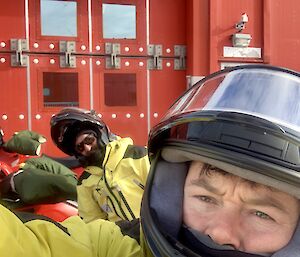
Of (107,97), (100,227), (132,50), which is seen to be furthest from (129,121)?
(100,227)

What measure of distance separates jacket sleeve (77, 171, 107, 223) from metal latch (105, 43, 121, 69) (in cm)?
197

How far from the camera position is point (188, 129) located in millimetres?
996

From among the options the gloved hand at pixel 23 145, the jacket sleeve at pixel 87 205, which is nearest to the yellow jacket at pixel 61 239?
the jacket sleeve at pixel 87 205

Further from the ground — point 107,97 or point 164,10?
point 164,10

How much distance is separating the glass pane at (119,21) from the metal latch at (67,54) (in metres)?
0.30

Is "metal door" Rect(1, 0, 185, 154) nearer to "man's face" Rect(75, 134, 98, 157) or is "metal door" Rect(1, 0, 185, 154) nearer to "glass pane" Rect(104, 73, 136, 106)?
"glass pane" Rect(104, 73, 136, 106)

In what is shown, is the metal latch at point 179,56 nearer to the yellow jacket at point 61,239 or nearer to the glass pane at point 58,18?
the glass pane at point 58,18

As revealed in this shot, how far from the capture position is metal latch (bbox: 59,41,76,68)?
13.7 ft

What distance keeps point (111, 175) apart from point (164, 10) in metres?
2.46

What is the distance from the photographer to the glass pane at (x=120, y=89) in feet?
14.3

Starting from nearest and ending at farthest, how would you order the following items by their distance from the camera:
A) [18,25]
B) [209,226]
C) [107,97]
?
[209,226] < [18,25] < [107,97]

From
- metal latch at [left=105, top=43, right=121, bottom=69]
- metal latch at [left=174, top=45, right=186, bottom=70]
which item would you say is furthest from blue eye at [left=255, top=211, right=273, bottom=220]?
metal latch at [left=174, top=45, right=186, bottom=70]

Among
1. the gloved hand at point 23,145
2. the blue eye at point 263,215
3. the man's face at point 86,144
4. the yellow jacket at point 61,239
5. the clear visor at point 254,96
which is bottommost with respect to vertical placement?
the gloved hand at point 23,145

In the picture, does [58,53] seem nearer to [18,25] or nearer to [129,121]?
[18,25]
